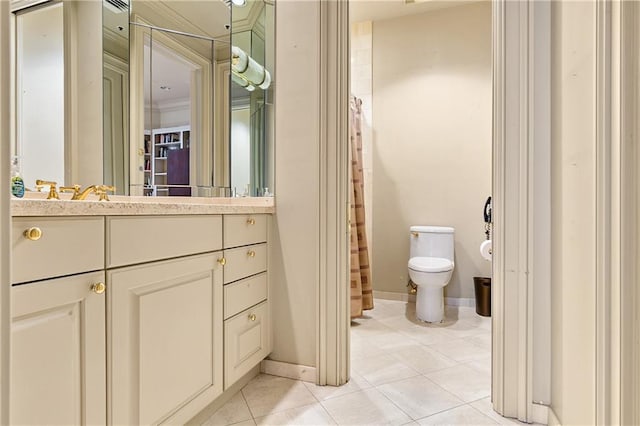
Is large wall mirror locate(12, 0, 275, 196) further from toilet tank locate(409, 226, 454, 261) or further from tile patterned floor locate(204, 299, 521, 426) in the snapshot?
toilet tank locate(409, 226, 454, 261)

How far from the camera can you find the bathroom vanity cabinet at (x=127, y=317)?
760 mm

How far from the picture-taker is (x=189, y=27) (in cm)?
193

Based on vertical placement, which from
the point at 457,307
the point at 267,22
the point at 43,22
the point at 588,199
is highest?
the point at 267,22

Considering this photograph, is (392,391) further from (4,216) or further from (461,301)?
(461,301)

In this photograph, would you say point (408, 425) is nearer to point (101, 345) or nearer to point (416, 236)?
point (101, 345)

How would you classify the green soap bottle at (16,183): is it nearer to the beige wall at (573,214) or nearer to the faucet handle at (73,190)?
the faucet handle at (73,190)

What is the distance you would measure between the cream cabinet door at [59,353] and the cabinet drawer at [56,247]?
23 millimetres

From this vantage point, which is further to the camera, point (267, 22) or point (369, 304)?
point (369, 304)

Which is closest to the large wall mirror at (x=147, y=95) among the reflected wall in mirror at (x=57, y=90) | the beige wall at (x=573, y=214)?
the reflected wall in mirror at (x=57, y=90)

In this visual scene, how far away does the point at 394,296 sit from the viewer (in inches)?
131

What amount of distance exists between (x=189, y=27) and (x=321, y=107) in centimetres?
92

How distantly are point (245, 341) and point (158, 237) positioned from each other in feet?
2.29

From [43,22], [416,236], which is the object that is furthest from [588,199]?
[416,236]

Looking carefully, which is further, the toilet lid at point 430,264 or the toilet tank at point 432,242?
the toilet tank at point 432,242
